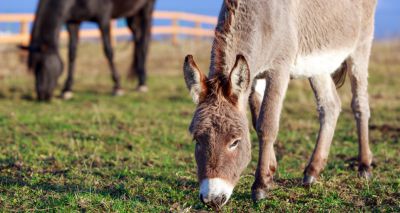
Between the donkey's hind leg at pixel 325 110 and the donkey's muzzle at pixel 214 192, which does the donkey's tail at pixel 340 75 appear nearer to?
the donkey's hind leg at pixel 325 110

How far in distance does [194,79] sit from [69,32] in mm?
9649

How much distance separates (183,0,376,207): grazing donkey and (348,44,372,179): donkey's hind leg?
1 cm

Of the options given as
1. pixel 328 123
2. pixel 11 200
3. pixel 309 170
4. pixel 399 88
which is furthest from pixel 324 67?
pixel 399 88

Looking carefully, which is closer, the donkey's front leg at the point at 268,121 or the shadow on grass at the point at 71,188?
the donkey's front leg at the point at 268,121

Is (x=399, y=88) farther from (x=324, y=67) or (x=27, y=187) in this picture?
(x=27, y=187)

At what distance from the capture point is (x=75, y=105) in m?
12.0

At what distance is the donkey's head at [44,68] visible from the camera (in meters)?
12.3

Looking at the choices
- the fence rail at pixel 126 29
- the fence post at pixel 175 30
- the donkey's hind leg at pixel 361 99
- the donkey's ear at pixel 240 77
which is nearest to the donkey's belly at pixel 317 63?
the donkey's hind leg at pixel 361 99

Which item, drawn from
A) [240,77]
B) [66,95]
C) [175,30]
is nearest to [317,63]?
[240,77]

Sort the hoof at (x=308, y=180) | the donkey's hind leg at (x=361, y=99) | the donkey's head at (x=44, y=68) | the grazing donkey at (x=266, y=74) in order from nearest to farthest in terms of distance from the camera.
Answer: the grazing donkey at (x=266, y=74), the hoof at (x=308, y=180), the donkey's hind leg at (x=361, y=99), the donkey's head at (x=44, y=68)

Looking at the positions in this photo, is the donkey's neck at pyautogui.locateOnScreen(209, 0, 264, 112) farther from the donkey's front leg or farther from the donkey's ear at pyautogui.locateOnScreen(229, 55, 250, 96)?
the donkey's front leg

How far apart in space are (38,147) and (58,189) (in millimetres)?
2489

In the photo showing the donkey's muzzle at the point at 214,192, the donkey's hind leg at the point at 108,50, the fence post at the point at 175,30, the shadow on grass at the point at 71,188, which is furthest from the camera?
the fence post at the point at 175,30

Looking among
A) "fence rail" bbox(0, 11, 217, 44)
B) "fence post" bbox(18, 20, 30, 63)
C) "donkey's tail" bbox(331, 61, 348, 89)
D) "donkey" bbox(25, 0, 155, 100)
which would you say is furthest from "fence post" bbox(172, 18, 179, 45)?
"donkey's tail" bbox(331, 61, 348, 89)
